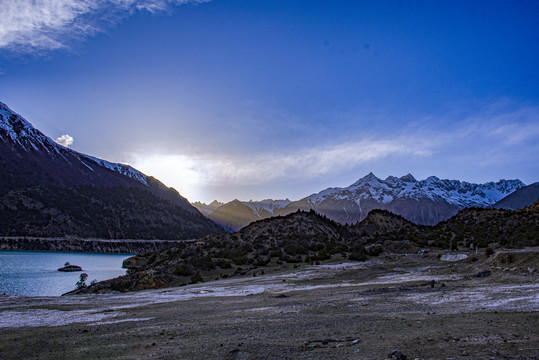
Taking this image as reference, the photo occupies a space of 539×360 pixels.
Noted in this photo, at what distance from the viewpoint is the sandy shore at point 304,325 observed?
7.00 m

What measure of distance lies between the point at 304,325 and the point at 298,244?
37.4 meters

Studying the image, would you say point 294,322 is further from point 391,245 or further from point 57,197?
point 57,197

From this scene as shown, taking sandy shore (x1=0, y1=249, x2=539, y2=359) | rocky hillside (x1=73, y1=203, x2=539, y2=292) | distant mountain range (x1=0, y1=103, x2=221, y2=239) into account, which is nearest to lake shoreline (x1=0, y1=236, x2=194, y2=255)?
distant mountain range (x1=0, y1=103, x2=221, y2=239)

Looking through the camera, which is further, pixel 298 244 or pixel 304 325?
pixel 298 244

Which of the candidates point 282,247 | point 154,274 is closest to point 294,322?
point 154,274

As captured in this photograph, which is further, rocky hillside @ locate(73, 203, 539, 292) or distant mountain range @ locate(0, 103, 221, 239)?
distant mountain range @ locate(0, 103, 221, 239)

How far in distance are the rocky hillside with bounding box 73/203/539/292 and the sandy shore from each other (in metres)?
16.4

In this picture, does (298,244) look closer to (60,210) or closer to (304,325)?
(304,325)

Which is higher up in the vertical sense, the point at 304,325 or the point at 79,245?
the point at 79,245

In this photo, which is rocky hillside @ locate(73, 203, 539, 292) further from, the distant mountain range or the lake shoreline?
the distant mountain range

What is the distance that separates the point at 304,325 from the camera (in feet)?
32.0

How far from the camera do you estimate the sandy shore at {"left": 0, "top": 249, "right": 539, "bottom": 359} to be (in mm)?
7004

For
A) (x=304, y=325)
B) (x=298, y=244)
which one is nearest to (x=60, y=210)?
(x=298, y=244)

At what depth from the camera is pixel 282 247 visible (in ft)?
153
